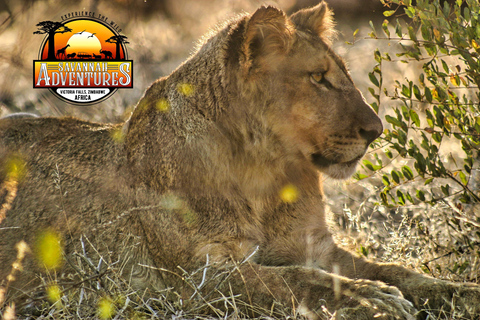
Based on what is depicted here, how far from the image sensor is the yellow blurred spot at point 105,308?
247 cm

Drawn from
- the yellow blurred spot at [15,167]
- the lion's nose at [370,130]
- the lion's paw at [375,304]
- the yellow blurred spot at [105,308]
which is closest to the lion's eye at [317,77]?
the lion's nose at [370,130]

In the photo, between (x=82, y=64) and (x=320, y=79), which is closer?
(x=320, y=79)

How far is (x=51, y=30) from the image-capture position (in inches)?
257

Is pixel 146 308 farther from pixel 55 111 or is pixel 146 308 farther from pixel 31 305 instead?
pixel 55 111

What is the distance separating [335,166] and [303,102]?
40 cm

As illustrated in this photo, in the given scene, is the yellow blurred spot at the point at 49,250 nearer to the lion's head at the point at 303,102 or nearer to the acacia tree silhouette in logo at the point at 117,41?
the lion's head at the point at 303,102

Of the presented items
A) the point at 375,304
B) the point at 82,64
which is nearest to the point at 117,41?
the point at 82,64

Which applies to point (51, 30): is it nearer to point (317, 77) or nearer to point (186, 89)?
point (186, 89)

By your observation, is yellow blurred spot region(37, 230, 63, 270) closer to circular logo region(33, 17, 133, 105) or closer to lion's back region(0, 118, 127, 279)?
lion's back region(0, 118, 127, 279)

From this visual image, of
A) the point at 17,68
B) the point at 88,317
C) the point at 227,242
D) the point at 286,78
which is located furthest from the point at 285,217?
the point at 17,68

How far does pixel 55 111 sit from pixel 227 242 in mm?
4476

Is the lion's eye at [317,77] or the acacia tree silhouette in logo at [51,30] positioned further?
the acacia tree silhouette in logo at [51,30]

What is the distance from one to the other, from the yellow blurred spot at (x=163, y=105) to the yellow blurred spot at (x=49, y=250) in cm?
92

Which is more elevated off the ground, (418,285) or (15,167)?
(15,167)
